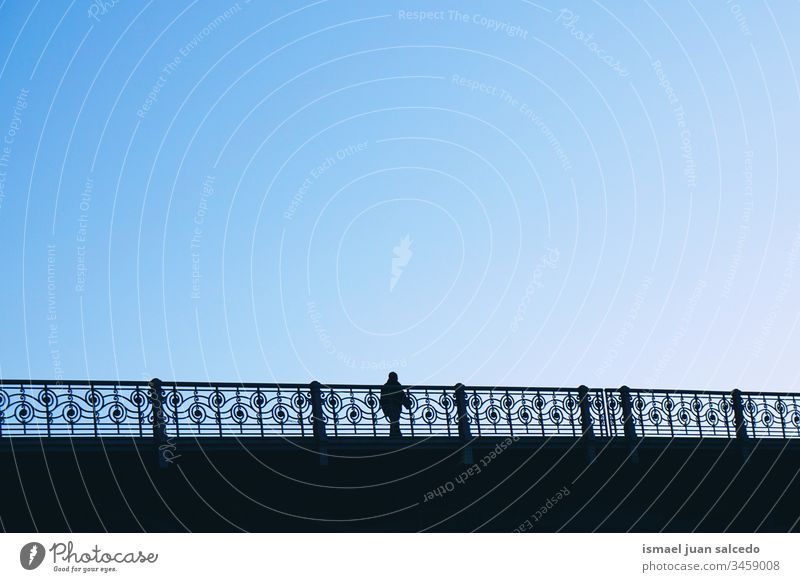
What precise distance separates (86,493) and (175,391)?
2587 millimetres

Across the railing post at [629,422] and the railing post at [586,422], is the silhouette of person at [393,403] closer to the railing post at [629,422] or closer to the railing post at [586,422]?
the railing post at [586,422]

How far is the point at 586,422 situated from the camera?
26.7 meters

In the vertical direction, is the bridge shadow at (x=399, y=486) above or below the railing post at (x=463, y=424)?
below

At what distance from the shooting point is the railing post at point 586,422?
26345 millimetres

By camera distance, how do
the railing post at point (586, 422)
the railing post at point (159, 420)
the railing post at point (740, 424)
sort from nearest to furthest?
the railing post at point (159, 420) < the railing post at point (586, 422) < the railing post at point (740, 424)

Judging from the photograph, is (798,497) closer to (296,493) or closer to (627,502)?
(627,502)

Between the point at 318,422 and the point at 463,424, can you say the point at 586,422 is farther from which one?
the point at 318,422

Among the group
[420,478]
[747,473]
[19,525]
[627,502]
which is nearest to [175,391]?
[19,525]

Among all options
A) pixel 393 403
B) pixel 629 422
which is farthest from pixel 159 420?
→ pixel 629 422

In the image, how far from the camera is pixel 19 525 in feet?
67.1

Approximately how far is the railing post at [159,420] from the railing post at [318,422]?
10.2ft

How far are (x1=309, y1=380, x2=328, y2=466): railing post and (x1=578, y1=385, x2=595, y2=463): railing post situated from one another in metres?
6.61
